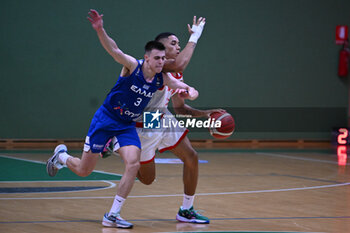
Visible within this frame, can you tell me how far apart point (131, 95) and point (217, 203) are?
226 cm

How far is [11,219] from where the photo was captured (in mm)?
6180

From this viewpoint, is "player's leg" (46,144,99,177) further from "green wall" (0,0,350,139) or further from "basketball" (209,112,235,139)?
"green wall" (0,0,350,139)

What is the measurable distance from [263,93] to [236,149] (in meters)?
2.42

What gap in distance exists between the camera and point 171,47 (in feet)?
22.3

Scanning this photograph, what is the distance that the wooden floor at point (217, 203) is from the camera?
5.99 meters

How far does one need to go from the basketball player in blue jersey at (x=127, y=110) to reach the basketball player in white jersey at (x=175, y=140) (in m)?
0.16

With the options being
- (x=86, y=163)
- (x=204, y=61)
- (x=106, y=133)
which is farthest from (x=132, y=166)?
(x=204, y=61)

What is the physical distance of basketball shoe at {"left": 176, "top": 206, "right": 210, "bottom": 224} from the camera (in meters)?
6.25

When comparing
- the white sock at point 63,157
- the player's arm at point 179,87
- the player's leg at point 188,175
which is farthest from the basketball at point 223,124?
the white sock at point 63,157

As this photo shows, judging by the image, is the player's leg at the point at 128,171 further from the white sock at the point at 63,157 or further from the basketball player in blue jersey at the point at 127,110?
the white sock at the point at 63,157

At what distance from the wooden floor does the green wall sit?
517 cm

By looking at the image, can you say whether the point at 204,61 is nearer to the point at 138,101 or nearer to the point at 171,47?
the point at 171,47

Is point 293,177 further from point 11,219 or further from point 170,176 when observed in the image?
point 11,219

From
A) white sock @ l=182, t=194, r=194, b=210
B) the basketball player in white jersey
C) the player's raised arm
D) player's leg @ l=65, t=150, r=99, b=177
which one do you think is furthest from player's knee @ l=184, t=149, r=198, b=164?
the player's raised arm
